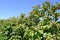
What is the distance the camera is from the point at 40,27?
1380cm

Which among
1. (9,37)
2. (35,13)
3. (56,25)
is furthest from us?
(9,37)

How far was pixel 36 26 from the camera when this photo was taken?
14.0 metres

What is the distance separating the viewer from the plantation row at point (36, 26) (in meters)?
13.7

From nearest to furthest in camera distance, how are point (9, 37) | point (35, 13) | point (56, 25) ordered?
point (56, 25)
point (35, 13)
point (9, 37)

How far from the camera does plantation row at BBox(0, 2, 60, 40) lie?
13719mm

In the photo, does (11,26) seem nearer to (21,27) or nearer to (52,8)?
(21,27)

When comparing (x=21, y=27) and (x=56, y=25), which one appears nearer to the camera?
(x=56, y=25)

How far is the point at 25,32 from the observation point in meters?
14.5

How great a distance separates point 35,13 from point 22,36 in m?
2.06

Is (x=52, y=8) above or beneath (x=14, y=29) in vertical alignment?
above

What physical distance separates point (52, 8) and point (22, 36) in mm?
3193

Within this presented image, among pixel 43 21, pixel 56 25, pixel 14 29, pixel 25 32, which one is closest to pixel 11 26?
pixel 14 29

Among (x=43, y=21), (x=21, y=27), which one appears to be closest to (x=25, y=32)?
(x=21, y=27)

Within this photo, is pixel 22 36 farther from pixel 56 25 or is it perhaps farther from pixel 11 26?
pixel 56 25
